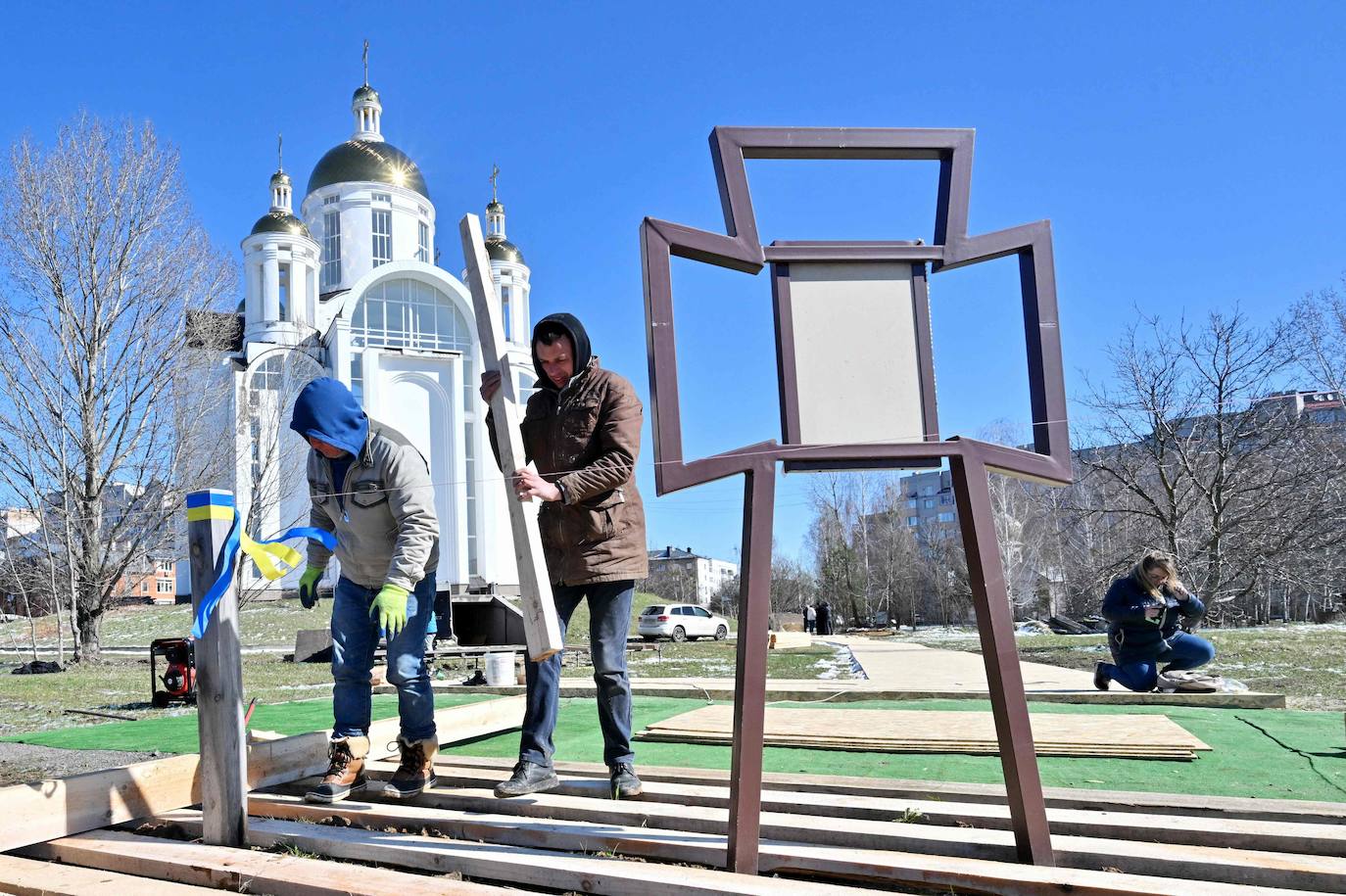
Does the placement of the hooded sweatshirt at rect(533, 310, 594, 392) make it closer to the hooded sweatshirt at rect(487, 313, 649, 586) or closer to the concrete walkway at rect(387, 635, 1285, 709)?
the hooded sweatshirt at rect(487, 313, 649, 586)

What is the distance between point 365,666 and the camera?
3.61m

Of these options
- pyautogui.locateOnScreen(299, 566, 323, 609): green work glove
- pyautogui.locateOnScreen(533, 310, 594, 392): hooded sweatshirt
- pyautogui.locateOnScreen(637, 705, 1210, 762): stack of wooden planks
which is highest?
pyautogui.locateOnScreen(533, 310, 594, 392): hooded sweatshirt

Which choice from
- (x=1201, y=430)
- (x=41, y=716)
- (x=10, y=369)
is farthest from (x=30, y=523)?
(x=1201, y=430)

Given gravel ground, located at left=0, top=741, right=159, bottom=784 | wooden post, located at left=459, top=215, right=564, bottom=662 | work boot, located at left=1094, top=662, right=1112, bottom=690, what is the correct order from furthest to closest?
1. work boot, located at left=1094, top=662, right=1112, bottom=690
2. gravel ground, located at left=0, top=741, right=159, bottom=784
3. wooden post, located at left=459, top=215, right=564, bottom=662

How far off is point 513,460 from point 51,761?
4.35 meters

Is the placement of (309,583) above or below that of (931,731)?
above

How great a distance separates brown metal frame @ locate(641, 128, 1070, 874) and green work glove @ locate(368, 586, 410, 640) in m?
1.21

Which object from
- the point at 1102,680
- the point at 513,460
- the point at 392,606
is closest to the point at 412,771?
the point at 392,606

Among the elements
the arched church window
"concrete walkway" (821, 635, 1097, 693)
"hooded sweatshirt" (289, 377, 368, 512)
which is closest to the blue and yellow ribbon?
"hooded sweatshirt" (289, 377, 368, 512)

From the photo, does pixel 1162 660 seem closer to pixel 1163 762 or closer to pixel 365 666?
pixel 1163 762

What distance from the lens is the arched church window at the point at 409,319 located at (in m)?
36.6

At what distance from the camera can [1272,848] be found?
250 centimetres

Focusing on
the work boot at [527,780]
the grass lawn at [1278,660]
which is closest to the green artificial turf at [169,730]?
the work boot at [527,780]

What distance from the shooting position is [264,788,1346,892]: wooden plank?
90.7 inches
